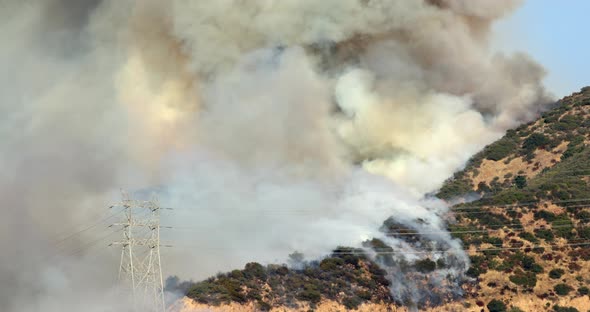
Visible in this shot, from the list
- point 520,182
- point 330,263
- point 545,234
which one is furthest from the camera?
point 520,182

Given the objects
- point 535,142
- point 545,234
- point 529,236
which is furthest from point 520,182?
point 545,234

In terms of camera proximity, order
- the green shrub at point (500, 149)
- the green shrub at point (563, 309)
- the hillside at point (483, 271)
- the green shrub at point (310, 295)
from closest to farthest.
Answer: the green shrub at point (563, 309), the hillside at point (483, 271), the green shrub at point (310, 295), the green shrub at point (500, 149)

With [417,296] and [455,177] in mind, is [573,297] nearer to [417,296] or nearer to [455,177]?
[417,296]

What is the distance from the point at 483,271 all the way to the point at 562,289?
9590 millimetres

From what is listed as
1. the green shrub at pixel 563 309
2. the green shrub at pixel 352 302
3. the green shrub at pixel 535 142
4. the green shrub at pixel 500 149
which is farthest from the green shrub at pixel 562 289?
the green shrub at pixel 500 149

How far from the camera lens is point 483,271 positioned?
9175cm

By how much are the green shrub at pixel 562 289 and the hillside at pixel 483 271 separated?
10 cm

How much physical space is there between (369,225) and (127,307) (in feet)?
127

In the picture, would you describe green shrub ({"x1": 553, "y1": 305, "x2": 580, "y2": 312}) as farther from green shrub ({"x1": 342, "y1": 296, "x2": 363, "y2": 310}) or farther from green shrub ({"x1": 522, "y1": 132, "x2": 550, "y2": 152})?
green shrub ({"x1": 522, "y1": 132, "x2": 550, "y2": 152})

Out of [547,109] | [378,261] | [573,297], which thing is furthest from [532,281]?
[547,109]

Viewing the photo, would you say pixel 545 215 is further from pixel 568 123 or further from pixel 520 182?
pixel 568 123

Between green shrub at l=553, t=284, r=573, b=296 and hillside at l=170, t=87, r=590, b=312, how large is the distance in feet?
0.33

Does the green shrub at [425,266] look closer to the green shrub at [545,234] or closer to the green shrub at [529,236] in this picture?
the green shrub at [529,236]

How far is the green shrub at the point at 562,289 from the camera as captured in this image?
277ft
